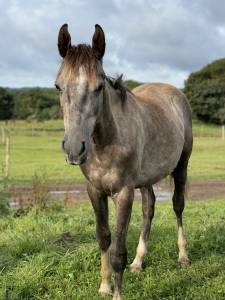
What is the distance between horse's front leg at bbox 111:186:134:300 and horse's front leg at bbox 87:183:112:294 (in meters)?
0.31

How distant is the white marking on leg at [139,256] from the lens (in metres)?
5.45

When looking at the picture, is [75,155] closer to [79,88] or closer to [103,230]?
[79,88]

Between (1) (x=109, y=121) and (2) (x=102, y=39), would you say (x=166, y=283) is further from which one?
(2) (x=102, y=39)

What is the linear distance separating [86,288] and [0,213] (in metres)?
3.55

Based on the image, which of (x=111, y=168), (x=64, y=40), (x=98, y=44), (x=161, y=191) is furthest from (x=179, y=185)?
(x=161, y=191)

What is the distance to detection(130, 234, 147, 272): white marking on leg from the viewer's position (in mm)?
5453

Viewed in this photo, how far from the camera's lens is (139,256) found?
18.3 feet

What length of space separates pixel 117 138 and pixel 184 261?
→ 83.4 inches

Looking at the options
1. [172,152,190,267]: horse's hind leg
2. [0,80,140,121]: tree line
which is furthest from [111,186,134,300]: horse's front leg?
[0,80,140,121]: tree line

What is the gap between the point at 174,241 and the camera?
247 inches

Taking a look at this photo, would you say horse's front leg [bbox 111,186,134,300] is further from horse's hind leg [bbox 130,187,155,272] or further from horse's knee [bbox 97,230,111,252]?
horse's hind leg [bbox 130,187,155,272]

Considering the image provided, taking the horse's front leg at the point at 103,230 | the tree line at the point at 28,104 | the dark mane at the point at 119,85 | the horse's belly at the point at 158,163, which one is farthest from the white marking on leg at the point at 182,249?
the tree line at the point at 28,104

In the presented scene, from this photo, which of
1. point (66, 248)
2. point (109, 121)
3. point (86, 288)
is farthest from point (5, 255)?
point (109, 121)

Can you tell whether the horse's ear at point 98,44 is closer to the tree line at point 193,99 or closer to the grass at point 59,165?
the grass at point 59,165
